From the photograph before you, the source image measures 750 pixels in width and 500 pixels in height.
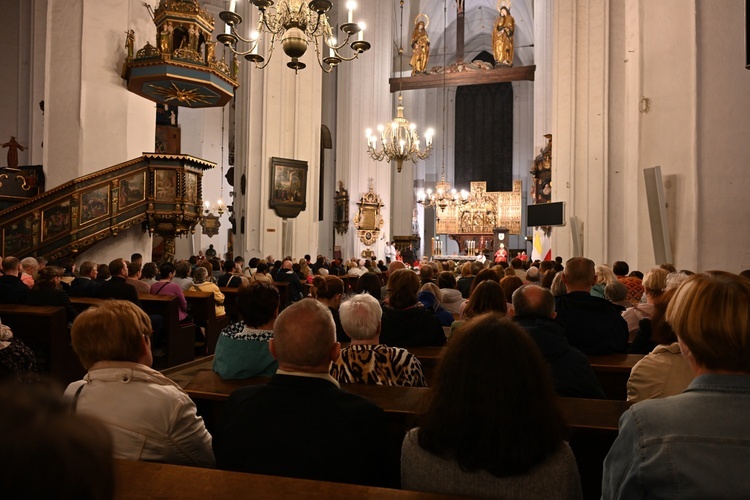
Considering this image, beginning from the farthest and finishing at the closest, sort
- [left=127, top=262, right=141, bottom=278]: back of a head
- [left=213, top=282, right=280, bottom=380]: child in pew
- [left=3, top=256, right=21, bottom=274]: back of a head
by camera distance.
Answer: [left=127, top=262, right=141, bottom=278]: back of a head, [left=3, top=256, right=21, bottom=274]: back of a head, [left=213, top=282, right=280, bottom=380]: child in pew

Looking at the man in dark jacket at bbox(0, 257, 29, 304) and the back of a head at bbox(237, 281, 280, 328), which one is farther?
the man in dark jacket at bbox(0, 257, 29, 304)

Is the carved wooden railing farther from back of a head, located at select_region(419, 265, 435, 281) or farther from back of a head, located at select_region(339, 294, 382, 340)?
back of a head, located at select_region(339, 294, 382, 340)

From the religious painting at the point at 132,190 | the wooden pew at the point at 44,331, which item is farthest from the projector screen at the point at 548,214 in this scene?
the wooden pew at the point at 44,331

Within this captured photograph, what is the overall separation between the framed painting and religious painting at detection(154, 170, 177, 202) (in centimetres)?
490

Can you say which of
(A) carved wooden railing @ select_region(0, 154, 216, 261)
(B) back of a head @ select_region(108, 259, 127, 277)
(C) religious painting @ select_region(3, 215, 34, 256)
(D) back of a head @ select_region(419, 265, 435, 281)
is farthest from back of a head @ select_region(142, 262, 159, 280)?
(D) back of a head @ select_region(419, 265, 435, 281)

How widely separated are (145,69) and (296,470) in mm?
10878

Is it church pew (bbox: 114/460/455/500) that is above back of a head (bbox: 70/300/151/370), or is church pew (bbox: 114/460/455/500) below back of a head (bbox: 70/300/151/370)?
below

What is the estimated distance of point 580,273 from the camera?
406 centimetres

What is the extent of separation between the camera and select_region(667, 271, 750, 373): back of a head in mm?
1395

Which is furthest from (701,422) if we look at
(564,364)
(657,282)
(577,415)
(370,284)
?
(370,284)

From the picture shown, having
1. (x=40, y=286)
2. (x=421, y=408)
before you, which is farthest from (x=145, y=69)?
(x=421, y=408)

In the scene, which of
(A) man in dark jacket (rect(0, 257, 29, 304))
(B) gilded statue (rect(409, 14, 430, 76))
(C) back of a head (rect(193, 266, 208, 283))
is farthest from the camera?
(B) gilded statue (rect(409, 14, 430, 76))

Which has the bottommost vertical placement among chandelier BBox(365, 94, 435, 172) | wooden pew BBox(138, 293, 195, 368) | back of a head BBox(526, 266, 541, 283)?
wooden pew BBox(138, 293, 195, 368)

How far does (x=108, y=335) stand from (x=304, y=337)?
73 cm
